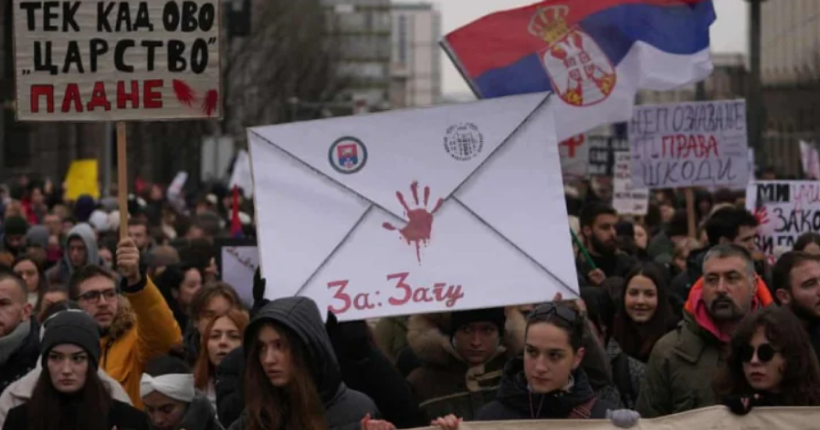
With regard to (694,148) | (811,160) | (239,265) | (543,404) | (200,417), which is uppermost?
(694,148)

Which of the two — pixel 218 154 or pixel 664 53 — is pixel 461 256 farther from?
pixel 218 154

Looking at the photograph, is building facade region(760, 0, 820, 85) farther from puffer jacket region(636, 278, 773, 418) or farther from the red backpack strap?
the red backpack strap

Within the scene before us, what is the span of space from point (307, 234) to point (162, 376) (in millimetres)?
823

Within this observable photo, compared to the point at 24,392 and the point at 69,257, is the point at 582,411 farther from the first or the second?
the point at 69,257

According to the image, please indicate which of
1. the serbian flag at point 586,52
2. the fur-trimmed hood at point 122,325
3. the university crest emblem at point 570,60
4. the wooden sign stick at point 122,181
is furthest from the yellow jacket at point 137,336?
the university crest emblem at point 570,60

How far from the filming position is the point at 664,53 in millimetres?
12344

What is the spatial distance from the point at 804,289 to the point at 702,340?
0.92 metres

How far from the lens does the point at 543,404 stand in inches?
255

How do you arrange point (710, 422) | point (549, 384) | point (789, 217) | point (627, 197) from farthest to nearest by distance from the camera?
point (627, 197) < point (789, 217) < point (549, 384) < point (710, 422)

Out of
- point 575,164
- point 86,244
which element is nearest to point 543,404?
point 86,244

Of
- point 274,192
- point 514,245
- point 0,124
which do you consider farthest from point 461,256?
point 0,124

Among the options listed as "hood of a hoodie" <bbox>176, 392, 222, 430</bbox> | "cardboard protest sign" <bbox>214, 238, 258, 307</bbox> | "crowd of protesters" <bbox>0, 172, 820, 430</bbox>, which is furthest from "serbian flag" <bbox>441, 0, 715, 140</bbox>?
"hood of a hoodie" <bbox>176, 392, 222, 430</bbox>

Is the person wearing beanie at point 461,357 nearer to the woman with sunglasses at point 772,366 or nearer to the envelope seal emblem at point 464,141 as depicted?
the envelope seal emblem at point 464,141

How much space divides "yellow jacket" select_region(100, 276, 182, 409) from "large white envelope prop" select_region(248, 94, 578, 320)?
89cm
